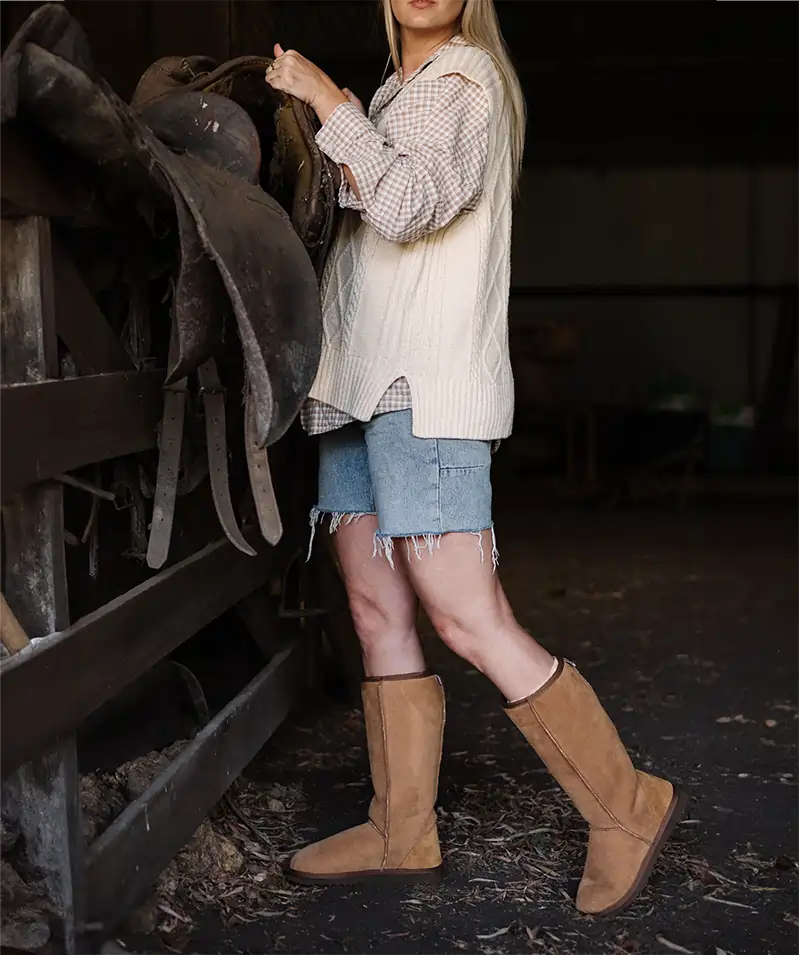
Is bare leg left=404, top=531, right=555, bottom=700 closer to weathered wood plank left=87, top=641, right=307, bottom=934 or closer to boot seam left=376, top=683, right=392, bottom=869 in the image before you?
boot seam left=376, top=683, right=392, bottom=869

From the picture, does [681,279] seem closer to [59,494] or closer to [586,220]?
[586,220]

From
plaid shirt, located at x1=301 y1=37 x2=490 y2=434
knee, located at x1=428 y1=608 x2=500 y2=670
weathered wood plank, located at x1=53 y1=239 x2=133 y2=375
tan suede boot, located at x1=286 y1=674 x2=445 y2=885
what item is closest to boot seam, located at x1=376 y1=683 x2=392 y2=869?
tan suede boot, located at x1=286 y1=674 x2=445 y2=885

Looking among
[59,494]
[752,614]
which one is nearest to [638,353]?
[752,614]

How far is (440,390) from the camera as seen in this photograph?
1.85 metres

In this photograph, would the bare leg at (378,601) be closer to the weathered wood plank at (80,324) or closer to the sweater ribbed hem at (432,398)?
the sweater ribbed hem at (432,398)

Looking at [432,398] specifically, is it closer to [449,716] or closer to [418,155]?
[418,155]

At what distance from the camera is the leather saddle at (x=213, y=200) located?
4.33ft

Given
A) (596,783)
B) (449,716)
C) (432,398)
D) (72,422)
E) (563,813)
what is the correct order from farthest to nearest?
(449,716), (563,813), (596,783), (432,398), (72,422)

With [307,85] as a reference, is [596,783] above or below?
below

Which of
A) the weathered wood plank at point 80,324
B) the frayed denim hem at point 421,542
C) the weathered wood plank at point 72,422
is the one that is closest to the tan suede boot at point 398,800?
the frayed denim hem at point 421,542

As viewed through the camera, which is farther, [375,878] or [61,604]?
[375,878]

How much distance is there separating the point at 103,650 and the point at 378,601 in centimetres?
59

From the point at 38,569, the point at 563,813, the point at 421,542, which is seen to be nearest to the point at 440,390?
the point at 421,542

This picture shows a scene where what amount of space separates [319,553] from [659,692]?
1.08m
